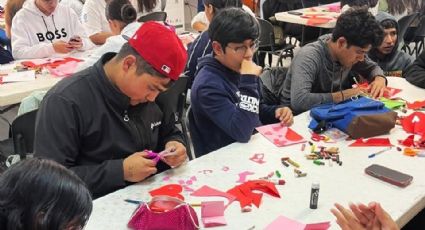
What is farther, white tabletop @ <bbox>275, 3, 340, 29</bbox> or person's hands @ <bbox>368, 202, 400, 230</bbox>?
white tabletop @ <bbox>275, 3, 340, 29</bbox>

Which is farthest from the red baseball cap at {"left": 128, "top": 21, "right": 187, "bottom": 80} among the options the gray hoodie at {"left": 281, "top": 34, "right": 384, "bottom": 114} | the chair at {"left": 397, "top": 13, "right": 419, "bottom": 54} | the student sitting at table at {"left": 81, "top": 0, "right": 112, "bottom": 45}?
the chair at {"left": 397, "top": 13, "right": 419, "bottom": 54}

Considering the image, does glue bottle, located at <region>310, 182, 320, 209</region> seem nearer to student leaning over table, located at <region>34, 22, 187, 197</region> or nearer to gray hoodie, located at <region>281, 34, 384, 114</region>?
student leaning over table, located at <region>34, 22, 187, 197</region>

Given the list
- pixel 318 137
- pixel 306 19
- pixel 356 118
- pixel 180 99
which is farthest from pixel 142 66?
pixel 306 19

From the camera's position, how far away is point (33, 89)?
2807 mm

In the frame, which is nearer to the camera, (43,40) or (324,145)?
(324,145)

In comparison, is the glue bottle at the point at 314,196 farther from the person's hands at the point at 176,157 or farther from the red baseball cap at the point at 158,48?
the red baseball cap at the point at 158,48

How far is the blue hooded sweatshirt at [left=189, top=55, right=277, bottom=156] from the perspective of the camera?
2.05 metres

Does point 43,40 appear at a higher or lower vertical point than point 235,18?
lower

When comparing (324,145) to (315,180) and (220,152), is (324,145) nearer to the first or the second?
(315,180)

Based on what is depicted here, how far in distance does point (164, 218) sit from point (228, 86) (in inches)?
36.4

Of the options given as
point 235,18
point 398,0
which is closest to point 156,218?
point 235,18

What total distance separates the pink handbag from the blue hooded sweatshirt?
27.3 inches

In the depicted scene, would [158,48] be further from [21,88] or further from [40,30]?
Result: [40,30]

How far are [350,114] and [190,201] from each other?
3.26 feet
